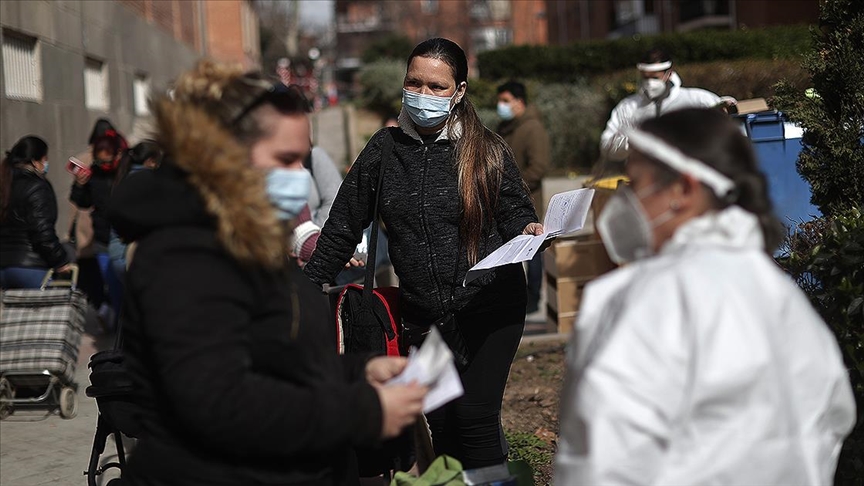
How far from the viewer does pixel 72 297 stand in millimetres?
7199

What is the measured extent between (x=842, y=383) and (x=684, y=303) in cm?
53

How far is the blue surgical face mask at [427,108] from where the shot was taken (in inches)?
153

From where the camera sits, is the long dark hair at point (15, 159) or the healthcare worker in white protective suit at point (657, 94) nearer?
the healthcare worker in white protective suit at point (657, 94)

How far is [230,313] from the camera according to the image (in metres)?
2.16

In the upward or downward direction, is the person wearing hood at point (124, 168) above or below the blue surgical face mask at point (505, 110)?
below

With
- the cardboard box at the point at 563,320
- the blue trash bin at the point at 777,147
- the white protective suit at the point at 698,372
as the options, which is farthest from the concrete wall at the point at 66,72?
the white protective suit at the point at 698,372

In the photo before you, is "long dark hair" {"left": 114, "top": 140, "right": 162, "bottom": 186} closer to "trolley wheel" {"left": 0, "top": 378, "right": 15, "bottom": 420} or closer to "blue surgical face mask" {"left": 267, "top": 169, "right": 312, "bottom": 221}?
"trolley wheel" {"left": 0, "top": 378, "right": 15, "bottom": 420}

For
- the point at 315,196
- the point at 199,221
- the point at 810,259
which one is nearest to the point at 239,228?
the point at 199,221

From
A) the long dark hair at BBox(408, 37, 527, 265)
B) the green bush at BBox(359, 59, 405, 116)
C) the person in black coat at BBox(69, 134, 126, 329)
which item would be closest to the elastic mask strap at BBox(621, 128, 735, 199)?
the long dark hair at BBox(408, 37, 527, 265)

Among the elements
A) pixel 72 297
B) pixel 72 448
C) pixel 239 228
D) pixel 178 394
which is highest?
pixel 239 228

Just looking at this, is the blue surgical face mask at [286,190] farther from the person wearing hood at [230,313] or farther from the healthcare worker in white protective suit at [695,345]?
the healthcare worker in white protective suit at [695,345]

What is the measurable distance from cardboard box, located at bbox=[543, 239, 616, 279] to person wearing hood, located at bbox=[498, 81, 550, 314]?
792mm

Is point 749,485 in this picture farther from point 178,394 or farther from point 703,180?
point 178,394

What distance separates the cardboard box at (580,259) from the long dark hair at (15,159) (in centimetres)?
408
